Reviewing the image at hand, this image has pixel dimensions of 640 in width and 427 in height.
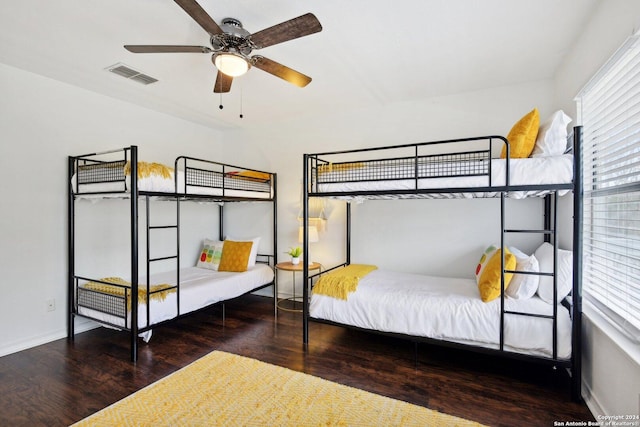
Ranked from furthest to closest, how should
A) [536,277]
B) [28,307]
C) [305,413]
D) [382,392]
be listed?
[28,307], [536,277], [382,392], [305,413]

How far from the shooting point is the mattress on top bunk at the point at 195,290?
9.60 ft

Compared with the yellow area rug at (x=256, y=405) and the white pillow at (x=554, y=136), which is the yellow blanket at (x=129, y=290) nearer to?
the yellow area rug at (x=256, y=405)

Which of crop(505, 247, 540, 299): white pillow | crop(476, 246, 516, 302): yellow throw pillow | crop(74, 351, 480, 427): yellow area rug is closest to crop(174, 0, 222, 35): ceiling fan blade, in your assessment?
crop(74, 351, 480, 427): yellow area rug

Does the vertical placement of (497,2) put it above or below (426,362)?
above

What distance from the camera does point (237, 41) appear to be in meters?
2.11

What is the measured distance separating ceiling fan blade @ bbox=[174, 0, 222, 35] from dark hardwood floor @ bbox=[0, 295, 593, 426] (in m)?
2.47

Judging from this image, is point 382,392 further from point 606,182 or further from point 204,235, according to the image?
point 204,235

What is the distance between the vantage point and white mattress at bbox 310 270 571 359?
2.26 metres

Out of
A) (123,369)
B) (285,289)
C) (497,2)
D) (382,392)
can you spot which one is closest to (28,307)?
(123,369)

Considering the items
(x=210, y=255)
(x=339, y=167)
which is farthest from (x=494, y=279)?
(x=210, y=255)

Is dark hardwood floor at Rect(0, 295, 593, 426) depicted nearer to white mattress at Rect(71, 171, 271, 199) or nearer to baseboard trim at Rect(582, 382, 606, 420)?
baseboard trim at Rect(582, 382, 606, 420)

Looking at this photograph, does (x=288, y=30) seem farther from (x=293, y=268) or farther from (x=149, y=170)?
(x=293, y=268)

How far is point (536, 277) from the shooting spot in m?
2.39

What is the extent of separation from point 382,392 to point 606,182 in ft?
6.59
